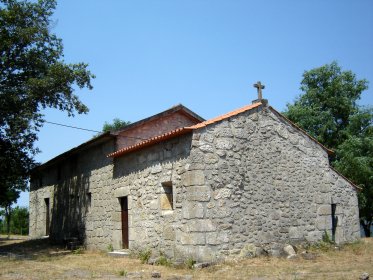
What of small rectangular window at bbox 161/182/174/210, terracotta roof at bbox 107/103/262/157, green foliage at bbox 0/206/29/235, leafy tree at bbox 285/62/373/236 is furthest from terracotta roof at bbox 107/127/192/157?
green foliage at bbox 0/206/29/235

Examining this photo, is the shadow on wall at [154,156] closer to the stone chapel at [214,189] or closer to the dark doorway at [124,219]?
the stone chapel at [214,189]

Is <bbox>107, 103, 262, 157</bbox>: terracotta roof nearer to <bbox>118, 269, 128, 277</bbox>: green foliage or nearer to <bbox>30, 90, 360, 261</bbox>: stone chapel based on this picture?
<bbox>30, 90, 360, 261</bbox>: stone chapel

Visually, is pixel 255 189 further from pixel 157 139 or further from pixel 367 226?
pixel 367 226

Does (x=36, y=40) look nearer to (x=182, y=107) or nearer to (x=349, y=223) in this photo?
(x=182, y=107)

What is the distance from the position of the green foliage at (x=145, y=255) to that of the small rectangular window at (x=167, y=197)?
1380mm

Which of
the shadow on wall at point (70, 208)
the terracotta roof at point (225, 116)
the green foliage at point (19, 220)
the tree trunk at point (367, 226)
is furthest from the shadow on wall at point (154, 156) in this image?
the green foliage at point (19, 220)

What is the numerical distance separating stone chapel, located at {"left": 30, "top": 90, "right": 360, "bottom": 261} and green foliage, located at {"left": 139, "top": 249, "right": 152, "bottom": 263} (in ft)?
0.92

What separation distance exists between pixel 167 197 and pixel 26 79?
28.5 feet

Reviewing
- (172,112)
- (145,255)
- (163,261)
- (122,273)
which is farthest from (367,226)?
(122,273)

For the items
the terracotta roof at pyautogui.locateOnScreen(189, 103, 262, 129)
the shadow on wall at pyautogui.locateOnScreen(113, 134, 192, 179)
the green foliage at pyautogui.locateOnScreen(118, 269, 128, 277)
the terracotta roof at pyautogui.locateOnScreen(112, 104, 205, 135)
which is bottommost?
the green foliage at pyautogui.locateOnScreen(118, 269, 128, 277)

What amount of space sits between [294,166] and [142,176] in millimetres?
4666

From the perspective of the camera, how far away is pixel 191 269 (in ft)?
32.4

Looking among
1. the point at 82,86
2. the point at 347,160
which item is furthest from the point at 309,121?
the point at 82,86

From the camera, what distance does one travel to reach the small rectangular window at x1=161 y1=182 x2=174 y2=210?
37.8 ft
